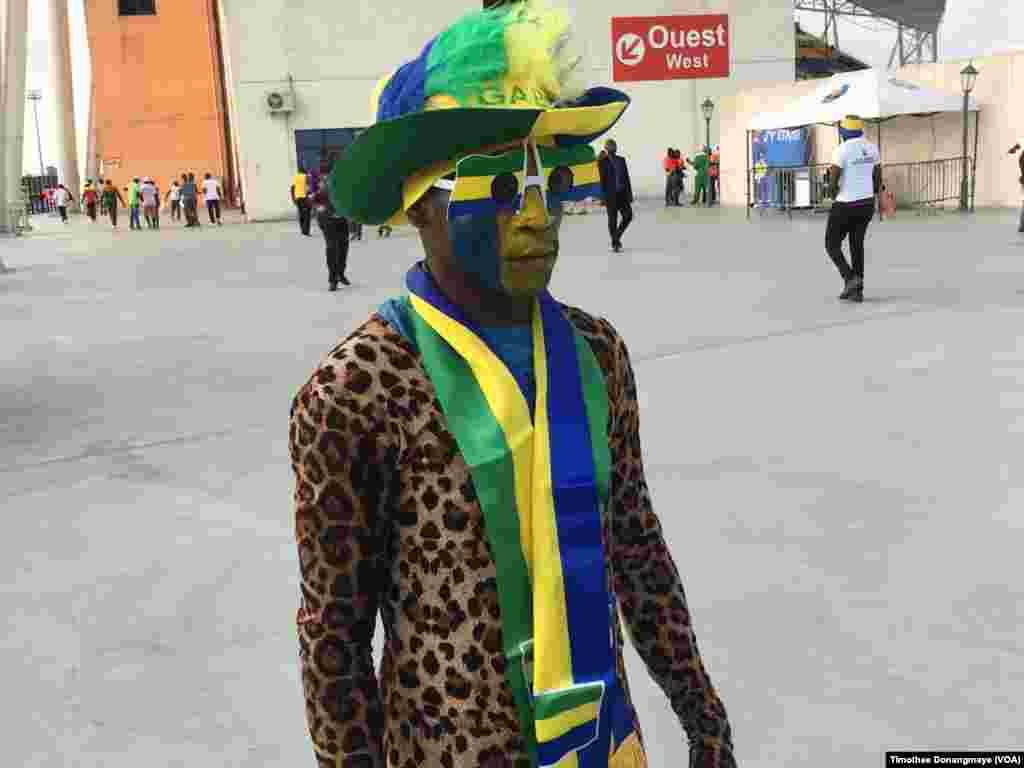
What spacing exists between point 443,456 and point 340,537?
0.53 ft

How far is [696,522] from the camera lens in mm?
4789

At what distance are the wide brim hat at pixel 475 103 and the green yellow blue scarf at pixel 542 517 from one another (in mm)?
183

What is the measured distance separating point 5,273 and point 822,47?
32132 millimetres

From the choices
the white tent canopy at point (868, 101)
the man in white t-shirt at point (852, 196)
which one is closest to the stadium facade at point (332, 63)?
the white tent canopy at point (868, 101)

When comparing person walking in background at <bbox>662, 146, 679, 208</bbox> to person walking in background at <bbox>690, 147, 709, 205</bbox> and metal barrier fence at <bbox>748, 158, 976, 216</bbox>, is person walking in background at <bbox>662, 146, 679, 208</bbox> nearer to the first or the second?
person walking in background at <bbox>690, 147, 709, 205</bbox>

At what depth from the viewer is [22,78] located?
28.8 meters

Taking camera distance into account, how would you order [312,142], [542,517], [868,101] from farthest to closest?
[312,142]
[868,101]
[542,517]

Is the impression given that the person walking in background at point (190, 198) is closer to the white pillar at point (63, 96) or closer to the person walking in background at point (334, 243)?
the person walking in background at point (334, 243)

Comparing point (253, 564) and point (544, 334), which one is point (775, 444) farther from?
point (544, 334)

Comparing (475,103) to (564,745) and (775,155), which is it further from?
(775,155)

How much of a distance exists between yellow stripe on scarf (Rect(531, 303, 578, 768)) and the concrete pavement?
179cm

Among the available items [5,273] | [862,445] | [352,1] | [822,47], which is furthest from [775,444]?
[822,47]

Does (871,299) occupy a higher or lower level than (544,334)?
lower

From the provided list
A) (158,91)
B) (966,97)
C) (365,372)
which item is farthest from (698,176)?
(365,372)
